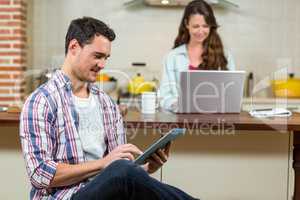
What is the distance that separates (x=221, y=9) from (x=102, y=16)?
43.1 inches

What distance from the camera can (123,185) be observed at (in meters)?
1.31

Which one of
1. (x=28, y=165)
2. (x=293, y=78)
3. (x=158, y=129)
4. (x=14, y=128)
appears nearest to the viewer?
(x=28, y=165)

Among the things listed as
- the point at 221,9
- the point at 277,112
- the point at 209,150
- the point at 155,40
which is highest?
the point at 221,9

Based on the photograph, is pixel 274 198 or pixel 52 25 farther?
pixel 52 25

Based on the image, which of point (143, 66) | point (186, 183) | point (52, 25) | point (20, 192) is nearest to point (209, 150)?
point (186, 183)

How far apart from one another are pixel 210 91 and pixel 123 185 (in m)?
1.00

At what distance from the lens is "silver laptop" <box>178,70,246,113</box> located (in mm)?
2158

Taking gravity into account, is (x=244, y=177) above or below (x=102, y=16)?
below

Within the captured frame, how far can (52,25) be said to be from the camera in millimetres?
4238

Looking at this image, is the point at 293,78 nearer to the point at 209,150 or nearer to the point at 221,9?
the point at 221,9

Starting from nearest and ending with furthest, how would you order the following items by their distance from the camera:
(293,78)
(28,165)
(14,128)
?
(28,165), (14,128), (293,78)

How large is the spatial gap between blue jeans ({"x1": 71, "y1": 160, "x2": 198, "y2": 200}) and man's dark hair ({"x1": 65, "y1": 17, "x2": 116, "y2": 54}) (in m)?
0.45

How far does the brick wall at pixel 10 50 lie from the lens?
3506 mm

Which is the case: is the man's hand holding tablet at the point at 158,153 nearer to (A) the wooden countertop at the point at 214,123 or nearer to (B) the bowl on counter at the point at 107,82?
(A) the wooden countertop at the point at 214,123
